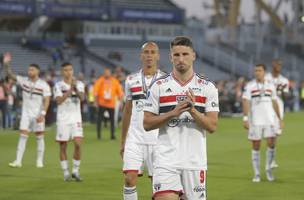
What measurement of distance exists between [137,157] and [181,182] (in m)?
2.81

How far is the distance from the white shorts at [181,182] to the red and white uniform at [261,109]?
795cm

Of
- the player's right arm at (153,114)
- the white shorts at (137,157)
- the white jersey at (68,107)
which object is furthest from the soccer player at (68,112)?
the player's right arm at (153,114)

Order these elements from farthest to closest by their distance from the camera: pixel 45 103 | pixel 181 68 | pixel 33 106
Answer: pixel 33 106 → pixel 45 103 → pixel 181 68

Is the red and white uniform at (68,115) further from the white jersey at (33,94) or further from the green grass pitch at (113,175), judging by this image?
the white jersey at (33,94)

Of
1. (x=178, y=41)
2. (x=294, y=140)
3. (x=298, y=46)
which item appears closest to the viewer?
(x=178, y=41)

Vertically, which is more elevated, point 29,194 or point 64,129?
point 64,129

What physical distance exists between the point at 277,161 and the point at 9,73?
669 cm

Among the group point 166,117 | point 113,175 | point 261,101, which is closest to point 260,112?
point 261,101

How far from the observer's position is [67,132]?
15789 mm

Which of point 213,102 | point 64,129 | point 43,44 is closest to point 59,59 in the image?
point 43,44

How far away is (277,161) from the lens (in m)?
19.8

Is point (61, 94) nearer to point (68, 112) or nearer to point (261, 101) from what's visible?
point (68, 112)

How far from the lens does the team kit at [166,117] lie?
8.05 meters

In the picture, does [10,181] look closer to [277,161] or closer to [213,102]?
[277,161]
